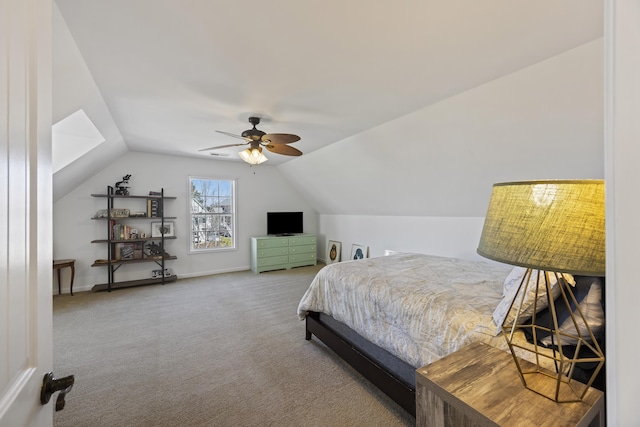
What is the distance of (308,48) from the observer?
5.87 ft

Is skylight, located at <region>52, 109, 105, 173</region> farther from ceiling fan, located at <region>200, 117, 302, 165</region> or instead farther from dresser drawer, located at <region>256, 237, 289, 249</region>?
dresser drawer, located at <region>256, 237, 289, 249</region>

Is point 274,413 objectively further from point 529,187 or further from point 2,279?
point 529,187

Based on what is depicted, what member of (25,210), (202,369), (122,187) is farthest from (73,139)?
(25,210)

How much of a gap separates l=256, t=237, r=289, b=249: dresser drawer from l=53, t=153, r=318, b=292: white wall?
529 mm

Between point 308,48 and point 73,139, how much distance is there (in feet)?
10.4

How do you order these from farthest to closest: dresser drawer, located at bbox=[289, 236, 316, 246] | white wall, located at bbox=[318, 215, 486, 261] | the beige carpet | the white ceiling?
dresser drawer, located at bbox=[289, 236, 316, 246], white wall, located at bbox=[318, 215, 486, 261], the beige carpet, the white ceiling

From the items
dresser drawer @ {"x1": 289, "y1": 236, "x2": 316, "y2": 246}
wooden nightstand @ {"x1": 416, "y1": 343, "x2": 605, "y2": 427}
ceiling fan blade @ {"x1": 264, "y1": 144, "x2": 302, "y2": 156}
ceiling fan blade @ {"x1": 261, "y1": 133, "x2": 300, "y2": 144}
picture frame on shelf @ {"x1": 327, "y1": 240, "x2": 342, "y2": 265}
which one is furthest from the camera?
Answer: picture frame on shelf @ {"x1": 327, "y1": 240, "x2": 342, "y2": 265}

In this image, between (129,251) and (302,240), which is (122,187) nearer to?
(129,251)

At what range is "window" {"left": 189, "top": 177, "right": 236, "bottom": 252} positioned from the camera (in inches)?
213

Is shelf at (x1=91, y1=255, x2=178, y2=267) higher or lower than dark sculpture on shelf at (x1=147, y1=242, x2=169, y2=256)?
lower

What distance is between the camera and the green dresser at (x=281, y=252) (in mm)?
5590

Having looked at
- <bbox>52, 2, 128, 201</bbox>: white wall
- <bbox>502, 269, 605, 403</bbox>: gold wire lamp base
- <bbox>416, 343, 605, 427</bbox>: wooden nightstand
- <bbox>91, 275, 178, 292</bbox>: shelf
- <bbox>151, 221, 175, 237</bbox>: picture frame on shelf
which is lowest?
<bbox>91, 275, 178, 292</bbox>: shelf

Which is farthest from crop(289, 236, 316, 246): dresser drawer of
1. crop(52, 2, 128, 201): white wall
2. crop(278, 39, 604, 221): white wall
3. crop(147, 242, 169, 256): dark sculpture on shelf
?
crop(52, 2, 128, 201): white wall

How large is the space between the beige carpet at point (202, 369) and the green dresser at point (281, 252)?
1.70m
